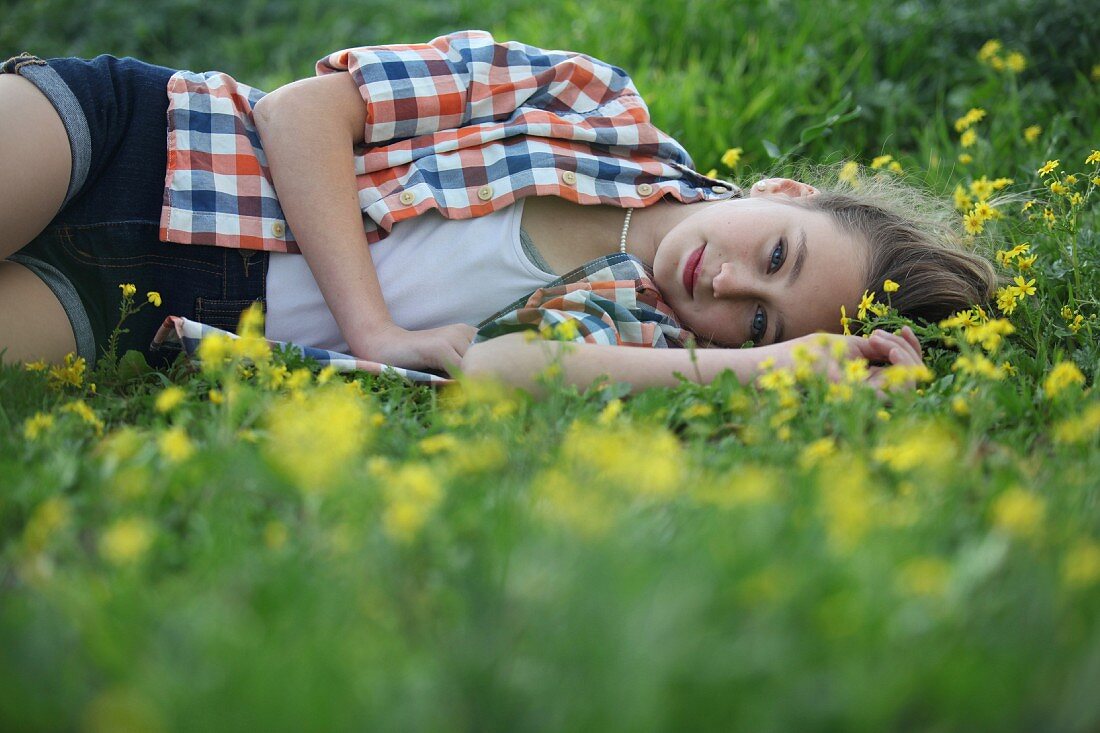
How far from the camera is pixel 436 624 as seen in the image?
1190mm

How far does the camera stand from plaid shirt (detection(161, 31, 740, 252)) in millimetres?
2561

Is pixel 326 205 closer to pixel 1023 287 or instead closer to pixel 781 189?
pixel 781 189

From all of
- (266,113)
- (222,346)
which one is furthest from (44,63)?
(222,346)

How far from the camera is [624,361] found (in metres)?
2.22

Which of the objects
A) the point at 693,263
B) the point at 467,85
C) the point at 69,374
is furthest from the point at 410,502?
the point at 467,85

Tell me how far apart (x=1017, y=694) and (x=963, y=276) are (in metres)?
1.83

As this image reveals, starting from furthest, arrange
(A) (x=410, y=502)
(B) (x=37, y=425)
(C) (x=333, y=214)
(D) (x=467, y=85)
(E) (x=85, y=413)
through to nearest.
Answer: (D) (x=467, y=85)
(C) (x=333, y=214)
(E) (x=85, y=413)
(B) (x=37, y=425)
(A) (x=410, y=502)

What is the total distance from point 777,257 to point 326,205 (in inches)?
42.9

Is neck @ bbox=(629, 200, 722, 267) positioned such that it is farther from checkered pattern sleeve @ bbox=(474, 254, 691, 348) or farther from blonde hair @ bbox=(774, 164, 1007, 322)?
blonde hair @ bbox=(774, 164, 1007, 322)

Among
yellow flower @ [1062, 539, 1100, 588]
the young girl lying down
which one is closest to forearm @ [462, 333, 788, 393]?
the young girl lying down

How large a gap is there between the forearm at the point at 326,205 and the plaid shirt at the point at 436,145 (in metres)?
0.09

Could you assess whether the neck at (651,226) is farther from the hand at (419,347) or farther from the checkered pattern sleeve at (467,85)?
the hand at (419,347)

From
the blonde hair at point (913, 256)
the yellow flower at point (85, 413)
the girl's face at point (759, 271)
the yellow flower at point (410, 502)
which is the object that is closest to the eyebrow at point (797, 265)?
the girl's face at point (759, 271)

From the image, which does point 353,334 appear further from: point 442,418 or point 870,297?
point 870,297
